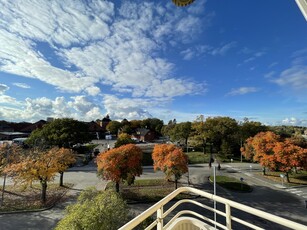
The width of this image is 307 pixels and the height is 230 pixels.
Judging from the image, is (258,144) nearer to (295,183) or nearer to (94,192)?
(295,183)

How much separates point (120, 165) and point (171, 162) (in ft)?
16.6

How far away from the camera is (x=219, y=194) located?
21.3m

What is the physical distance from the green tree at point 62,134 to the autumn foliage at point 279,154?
98.5 ft

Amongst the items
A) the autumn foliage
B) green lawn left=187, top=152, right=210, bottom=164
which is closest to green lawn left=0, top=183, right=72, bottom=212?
green lawn left=187, top=152, right=210, bottom=164

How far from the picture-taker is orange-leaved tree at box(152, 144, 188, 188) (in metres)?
20.6

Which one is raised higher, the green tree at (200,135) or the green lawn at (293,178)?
the green tree at (200,135)

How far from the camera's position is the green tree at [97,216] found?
9.08 m

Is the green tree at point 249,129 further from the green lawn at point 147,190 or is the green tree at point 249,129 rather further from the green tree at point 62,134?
the green tree at point 62,134

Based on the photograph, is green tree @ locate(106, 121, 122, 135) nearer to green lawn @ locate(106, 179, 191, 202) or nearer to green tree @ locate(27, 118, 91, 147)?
green tree @ locate(27, 118, 91, 147)

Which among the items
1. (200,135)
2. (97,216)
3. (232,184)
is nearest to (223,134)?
(200,135)

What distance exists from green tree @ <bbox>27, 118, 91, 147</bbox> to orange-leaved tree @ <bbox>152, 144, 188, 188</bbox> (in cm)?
2155

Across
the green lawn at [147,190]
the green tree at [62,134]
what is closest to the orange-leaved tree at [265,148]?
the green lawn at [147,190]

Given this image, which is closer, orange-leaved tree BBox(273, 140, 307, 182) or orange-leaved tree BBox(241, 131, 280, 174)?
orange-leaved tree BBox(273, 140, 307, 182)

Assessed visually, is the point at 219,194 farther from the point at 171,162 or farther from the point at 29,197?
the point at 29,197
